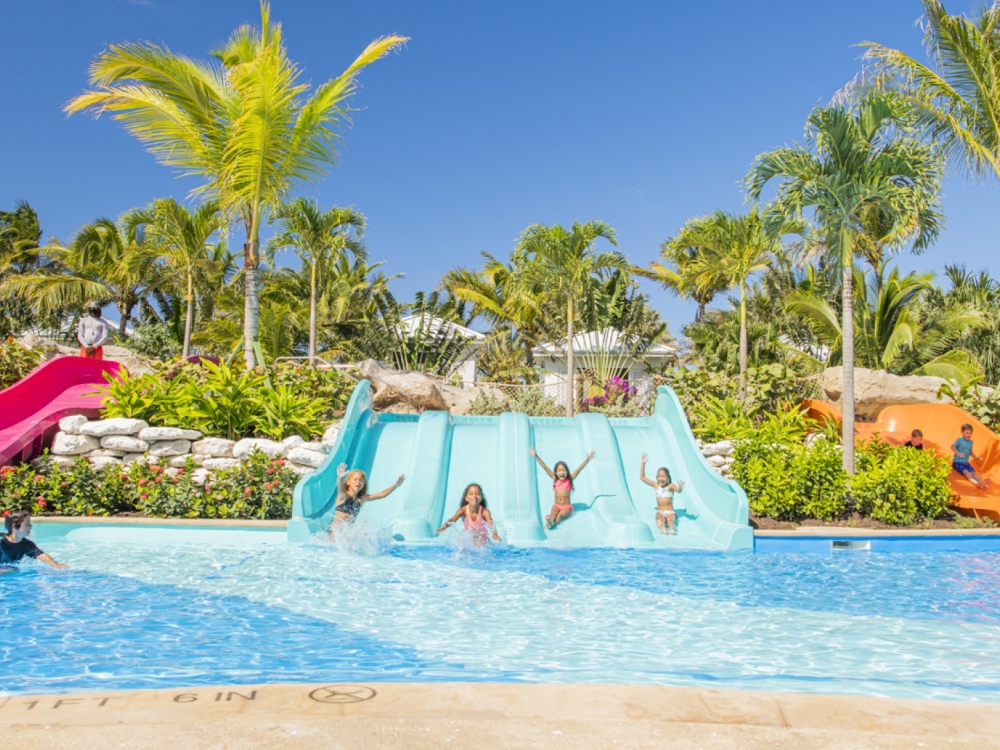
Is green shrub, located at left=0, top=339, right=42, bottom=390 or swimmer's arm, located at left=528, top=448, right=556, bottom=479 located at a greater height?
green shrub, located at left=0, top=339, right=42, bottom=390

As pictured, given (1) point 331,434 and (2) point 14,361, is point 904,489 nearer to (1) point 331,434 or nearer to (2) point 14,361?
(1) point 331,434

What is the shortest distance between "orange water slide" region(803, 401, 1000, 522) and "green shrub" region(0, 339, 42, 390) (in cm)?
1384

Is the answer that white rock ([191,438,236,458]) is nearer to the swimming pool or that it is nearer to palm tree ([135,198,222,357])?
the swimming pool

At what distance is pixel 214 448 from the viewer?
38.1ft

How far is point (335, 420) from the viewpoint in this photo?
13336 millimetres

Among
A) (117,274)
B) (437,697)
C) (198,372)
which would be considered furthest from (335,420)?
(117,274)

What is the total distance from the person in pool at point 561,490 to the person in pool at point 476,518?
1.02 metres

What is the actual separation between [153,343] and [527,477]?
19.2 metres

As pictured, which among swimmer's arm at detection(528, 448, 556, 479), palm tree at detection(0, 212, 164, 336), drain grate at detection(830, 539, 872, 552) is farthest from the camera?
palm tree at detection(0, 212, 164, 336)

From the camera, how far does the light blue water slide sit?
395 inches

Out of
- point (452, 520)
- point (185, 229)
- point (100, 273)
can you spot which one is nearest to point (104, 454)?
point (452, 520)

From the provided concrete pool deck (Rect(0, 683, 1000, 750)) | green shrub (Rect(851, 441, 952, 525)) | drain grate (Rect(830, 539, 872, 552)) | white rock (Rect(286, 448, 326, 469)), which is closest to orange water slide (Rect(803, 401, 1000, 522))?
green shrub (Rect(851, 441, 952, 525))

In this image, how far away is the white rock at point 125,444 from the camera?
11.5m

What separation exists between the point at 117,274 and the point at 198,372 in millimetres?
16488
